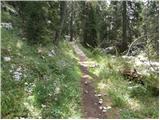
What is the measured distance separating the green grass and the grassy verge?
1.25 m

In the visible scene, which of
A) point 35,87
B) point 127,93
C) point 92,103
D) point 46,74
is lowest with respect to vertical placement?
point 92,103

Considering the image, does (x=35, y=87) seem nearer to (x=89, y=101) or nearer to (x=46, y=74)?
(x=46, y=74)

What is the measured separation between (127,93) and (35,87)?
370 cm

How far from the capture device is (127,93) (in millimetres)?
12227

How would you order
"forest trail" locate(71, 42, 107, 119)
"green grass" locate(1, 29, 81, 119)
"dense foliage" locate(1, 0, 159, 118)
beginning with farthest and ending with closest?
"forest trail" locate(71, 42, 107, 119)
"dense foliage" locate(1, 0, 159, 118)
"green grass" locate(1, 29, 81, 119)

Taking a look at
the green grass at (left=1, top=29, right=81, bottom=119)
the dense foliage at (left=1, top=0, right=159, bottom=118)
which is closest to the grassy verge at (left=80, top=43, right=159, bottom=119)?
the dense foliage at (left=1, top=0, right=159, bottom=118)

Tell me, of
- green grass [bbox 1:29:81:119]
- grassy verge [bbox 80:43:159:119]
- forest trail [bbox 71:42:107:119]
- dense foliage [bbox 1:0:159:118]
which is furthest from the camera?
grassy verge [bbox 80:43:159:119]

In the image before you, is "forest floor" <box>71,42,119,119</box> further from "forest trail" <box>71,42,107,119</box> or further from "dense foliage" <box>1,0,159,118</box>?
"dense foliage" <box>1,0,159,118</box>

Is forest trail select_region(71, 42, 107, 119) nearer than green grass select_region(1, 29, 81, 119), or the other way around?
green grass select_region(1, 29, 81, 119)

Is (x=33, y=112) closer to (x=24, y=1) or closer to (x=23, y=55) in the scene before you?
(x=23, y=55)

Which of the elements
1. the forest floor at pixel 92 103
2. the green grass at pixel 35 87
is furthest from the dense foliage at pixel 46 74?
the forest floor at pixel 92 103

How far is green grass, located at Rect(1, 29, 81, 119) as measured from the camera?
9.38m

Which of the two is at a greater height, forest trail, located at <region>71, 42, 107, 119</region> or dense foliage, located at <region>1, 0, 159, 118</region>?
dense foliage, located at <region>1, 0, 159, 118</region>

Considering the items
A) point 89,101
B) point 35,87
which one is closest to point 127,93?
point 89,101
